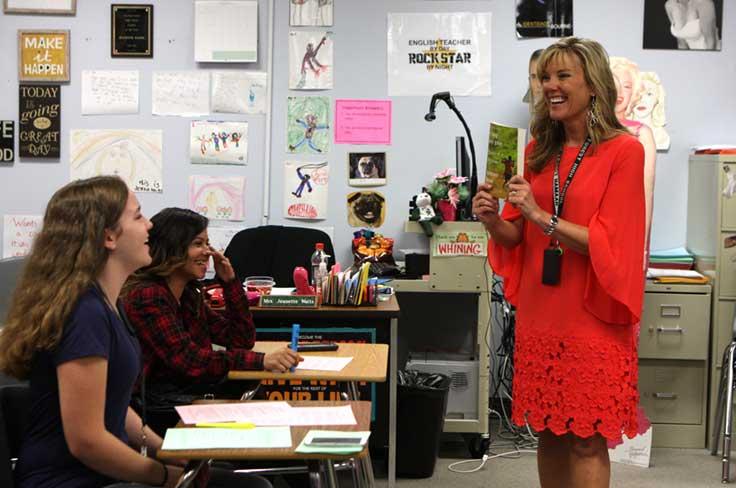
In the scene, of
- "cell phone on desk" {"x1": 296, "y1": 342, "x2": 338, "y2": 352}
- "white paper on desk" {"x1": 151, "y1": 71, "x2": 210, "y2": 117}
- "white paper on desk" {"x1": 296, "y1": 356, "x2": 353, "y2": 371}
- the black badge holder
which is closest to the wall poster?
"white paper on desk" {"x1": 151, "y1": 71, "x2": 210, "y2": 117}

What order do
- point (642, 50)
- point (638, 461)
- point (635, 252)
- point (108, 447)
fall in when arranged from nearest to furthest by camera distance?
point (108, 447), point (635, 252), point (638, 461), point (642, 50)

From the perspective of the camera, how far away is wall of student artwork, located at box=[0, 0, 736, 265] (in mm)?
4715

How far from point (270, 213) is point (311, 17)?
40.8 inches

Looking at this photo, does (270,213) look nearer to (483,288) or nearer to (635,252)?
(483,288)

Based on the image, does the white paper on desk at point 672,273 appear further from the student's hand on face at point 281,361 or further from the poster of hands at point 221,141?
the student's hand on face at point 281,361

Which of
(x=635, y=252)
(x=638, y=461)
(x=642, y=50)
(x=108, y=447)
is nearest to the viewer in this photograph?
(x=108, y=447)

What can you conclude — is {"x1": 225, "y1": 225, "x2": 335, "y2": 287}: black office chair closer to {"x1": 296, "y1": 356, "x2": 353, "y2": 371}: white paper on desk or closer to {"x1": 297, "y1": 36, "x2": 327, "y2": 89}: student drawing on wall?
{"x1": 297, "y1": 36, "x2": 327, "y2": 89}: student drawing on wall

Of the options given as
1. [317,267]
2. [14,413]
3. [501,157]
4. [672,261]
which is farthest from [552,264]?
[672,261]

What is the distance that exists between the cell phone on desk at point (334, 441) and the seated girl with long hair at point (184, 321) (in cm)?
69

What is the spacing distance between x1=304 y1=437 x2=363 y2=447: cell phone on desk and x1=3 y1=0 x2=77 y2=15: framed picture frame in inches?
142

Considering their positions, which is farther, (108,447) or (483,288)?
(483,288)

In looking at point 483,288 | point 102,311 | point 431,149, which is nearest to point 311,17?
point 431,149

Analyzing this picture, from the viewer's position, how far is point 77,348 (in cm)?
178

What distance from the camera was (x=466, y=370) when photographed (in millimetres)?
4301
